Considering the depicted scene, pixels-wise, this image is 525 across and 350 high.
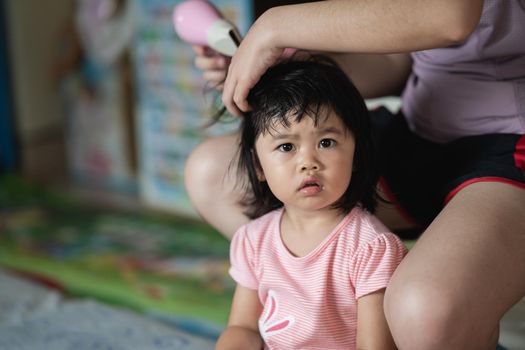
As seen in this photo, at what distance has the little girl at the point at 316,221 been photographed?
32.6 inches

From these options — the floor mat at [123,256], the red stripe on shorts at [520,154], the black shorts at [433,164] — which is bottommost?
the floor mat at [123,256]

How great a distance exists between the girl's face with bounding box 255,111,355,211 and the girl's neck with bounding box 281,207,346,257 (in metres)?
0.03

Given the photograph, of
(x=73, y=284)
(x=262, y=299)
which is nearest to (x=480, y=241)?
(x=262, y=299)

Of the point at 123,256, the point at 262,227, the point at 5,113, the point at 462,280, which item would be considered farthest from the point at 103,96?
the point at 462,280

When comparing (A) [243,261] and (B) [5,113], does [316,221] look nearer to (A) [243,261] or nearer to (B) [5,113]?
(A) [243,261]

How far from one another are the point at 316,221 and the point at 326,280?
0.25 ft

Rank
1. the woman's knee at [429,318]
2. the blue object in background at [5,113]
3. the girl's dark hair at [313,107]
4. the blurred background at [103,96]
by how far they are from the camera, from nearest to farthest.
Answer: the woman's knee at [429,318]
the girl's dark hair at [313,107]
the blurred background at [103,96]
the blue object in background at [5,113]

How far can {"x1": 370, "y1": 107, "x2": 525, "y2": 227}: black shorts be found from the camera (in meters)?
0.88

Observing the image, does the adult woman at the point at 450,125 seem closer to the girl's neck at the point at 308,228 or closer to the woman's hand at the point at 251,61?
the woman's hand at the point at 251,61

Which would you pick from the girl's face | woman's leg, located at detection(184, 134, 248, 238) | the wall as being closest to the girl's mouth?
the girl's face

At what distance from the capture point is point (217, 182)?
107 centimetres

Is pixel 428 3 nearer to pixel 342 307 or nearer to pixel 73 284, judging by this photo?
pixel 342 307

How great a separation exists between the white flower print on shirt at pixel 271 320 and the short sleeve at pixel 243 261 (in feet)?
0.11

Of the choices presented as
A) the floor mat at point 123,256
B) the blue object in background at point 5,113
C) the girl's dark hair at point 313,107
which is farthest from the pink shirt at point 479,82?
the blue object in background at point 5,113
